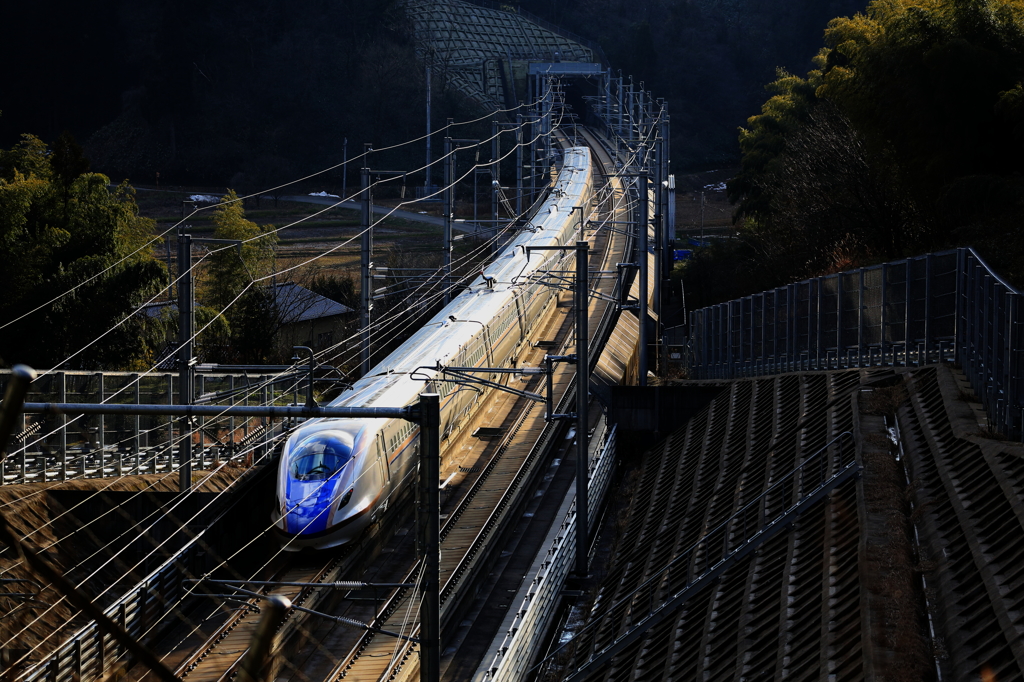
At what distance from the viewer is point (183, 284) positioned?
16.4m

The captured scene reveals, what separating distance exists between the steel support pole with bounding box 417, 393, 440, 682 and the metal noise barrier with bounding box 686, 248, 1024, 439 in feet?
18.1

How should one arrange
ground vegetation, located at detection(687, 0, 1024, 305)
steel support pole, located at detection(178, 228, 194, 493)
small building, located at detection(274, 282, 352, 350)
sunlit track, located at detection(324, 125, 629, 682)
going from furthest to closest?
small building, located at detection(274, 282, 352, 350) < ground vegetation, located at detection(687, 0, 1024, 305) < steel support pole, located at detection(178, 228, 194, 493) < sunlit track, located at detection(324, 125, 629, 682)

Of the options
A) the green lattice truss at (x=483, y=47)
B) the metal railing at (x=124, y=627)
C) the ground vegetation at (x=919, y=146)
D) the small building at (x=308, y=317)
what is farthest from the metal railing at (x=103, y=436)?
the green lattice truss at (x=483, y=47)

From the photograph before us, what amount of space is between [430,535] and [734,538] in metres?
5.84

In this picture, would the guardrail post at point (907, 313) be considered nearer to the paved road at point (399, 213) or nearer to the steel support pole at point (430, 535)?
the steel support pole at point (430, 535)

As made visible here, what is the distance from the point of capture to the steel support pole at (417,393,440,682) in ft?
27.1

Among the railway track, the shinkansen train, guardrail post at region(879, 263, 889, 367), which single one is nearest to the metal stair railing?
the railway track

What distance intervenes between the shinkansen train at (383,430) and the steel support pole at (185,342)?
1.52m

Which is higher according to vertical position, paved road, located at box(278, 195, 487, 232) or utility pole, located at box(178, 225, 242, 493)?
paved road, located at box(278, 195, 487, 232)

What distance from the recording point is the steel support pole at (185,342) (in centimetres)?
1588

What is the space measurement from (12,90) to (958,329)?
87301 millimetres

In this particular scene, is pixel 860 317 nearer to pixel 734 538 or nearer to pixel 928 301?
pixel 928 301

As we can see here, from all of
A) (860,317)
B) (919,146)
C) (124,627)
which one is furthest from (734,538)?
(919,146)

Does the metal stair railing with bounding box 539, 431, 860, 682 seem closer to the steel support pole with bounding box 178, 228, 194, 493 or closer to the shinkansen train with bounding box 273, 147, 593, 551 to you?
the shinkansen train with bounding box 273, 147, 593, 551
